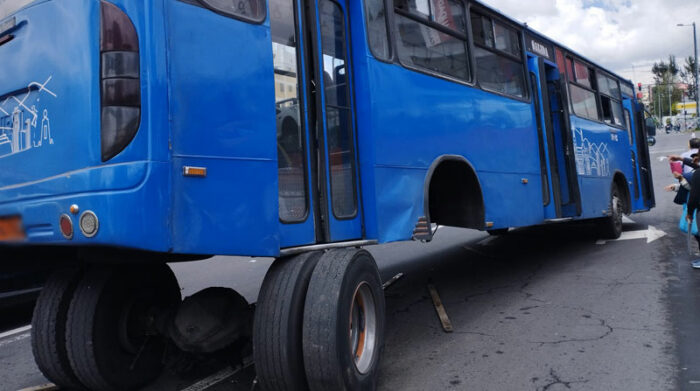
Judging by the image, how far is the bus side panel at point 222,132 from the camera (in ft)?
9.54

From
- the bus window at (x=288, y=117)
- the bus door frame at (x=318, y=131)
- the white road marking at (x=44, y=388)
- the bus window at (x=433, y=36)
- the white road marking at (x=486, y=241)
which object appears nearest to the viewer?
the bus window at (x=288, y=117)

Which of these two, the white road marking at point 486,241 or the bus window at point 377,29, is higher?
the bus window at point 377,29

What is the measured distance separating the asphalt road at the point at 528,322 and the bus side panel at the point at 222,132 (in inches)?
59.3

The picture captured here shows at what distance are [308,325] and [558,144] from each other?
6.28m

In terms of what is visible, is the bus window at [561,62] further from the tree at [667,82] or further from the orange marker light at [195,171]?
the tree at [667,82]

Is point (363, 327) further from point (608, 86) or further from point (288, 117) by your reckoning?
point (608, 86)

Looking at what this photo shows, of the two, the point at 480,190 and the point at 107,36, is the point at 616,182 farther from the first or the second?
the point at 107,36

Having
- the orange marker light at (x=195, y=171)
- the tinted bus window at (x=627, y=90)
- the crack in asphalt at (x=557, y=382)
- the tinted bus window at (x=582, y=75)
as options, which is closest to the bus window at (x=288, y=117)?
the orange marker light at (x=195, y=171)

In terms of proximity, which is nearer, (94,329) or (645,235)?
(94,329)

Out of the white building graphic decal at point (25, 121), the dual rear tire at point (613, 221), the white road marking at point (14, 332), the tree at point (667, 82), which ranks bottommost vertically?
the white road marking at point (14, 332)

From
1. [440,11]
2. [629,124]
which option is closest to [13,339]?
[440,11]

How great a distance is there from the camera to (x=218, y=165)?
3.06 metres

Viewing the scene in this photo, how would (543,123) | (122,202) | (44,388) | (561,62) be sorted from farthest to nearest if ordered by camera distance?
(561,62)
(543,123)
(44,388)
(122,202)

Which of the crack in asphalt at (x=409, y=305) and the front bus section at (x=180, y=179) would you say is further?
the crack in asphalt at (x=409, y=305)
